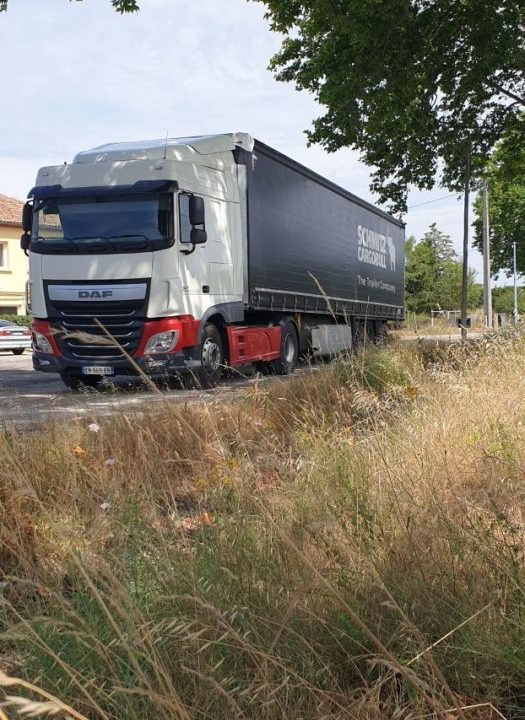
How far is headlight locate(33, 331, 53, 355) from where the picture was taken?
38.9ft

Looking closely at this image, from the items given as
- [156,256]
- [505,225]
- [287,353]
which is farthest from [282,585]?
[505,225]

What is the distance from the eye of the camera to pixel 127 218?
36.9 feet

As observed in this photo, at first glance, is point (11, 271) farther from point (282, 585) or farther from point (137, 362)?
point (282, 585)

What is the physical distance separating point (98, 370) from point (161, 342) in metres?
1.05

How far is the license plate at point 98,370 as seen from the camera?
1132 centimetres

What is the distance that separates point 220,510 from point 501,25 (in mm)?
12599

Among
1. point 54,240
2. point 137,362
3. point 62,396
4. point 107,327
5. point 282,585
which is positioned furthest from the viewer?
point 54,240

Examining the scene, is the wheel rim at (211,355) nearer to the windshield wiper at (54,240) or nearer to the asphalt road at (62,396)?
the asphalt road at (62,396)

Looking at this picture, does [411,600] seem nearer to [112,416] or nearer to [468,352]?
[112,416]

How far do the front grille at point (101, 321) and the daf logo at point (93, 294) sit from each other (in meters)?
0.09

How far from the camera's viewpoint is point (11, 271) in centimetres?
4309

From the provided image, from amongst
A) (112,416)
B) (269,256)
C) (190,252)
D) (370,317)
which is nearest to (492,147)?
(370,317)

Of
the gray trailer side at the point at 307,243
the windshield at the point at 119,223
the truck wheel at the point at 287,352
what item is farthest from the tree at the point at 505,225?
the windshield at the point at 119,223

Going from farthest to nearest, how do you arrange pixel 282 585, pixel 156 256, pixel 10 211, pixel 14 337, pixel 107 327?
pixel 10 211
pixel 14 337
pixel 107 327
pixel 156 256
pixel 282 585
